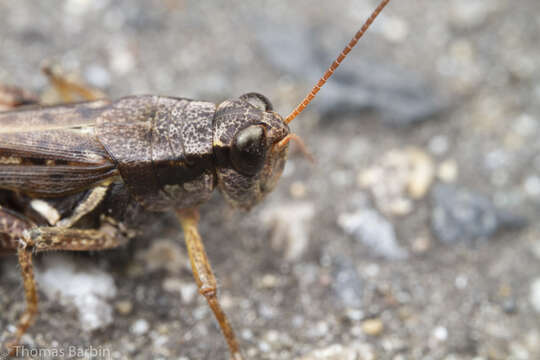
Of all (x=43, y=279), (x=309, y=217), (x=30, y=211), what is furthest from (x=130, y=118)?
(x=309, y=217)

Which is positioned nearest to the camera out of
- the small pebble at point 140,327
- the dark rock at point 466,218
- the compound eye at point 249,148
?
the compound eye at point 249,148

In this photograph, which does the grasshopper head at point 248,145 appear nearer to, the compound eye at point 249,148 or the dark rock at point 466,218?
the compound eye at point 249,148

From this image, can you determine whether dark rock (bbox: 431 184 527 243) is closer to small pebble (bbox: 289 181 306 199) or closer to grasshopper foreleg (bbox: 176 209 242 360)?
small pebble (bbox: 289 181 306 199)

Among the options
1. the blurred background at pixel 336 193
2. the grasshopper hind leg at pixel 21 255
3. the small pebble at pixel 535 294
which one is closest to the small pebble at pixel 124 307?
the blurred background at pixel 336 193

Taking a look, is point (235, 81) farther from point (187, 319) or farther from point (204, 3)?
point (187, 319)

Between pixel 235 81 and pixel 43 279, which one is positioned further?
pixel 235 81

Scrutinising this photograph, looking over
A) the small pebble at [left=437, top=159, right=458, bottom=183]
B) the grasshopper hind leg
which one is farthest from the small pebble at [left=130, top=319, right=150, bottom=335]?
the small pebble at [left=437, top=159, right=458, bottom=183]

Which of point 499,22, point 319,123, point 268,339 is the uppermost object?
point 499,22

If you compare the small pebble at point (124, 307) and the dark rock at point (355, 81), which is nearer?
the small pebble at point (124, 307)
